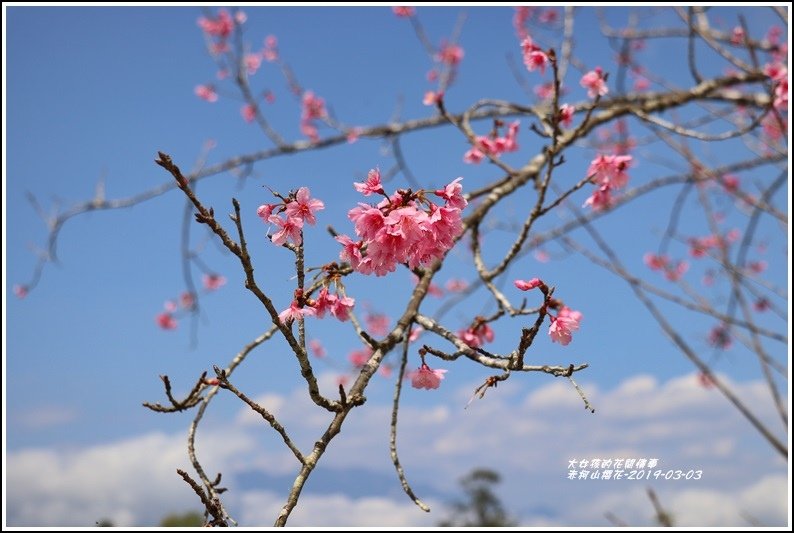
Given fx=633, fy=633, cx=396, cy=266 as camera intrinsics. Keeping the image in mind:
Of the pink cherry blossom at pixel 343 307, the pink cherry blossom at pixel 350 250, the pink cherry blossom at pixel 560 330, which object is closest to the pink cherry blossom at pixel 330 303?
the pink cherry blossom at pixel 343 307

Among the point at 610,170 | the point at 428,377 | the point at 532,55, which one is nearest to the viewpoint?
the point at 428,377

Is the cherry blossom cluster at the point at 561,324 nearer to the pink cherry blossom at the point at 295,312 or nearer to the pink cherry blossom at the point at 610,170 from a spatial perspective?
the pink cherry blossom at the point at 295,312

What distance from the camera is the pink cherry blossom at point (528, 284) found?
197 centimetres

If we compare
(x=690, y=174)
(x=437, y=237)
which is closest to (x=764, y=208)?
(x=690, y=174)

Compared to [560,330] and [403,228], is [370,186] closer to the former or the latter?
[403,228]

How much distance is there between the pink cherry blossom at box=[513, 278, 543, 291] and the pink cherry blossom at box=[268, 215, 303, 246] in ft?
2.32

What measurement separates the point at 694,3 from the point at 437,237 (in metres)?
3.54

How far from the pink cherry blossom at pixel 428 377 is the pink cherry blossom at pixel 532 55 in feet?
6.34

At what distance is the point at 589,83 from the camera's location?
3.38 metres

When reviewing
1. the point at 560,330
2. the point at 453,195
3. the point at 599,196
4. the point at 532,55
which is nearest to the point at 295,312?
the point at 453,195

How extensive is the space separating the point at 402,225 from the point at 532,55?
2.11 metres

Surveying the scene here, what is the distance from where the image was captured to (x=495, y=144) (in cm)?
367

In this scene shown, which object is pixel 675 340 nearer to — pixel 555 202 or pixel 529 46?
pixel 555 202

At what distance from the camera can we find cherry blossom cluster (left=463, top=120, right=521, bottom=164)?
351cm
